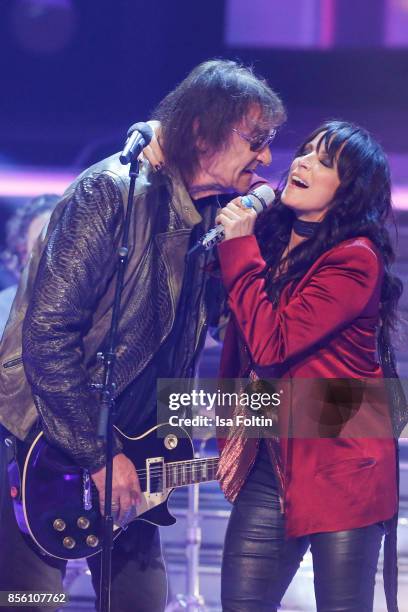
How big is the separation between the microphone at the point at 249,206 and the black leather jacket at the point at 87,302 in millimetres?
168

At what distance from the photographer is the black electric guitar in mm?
2414

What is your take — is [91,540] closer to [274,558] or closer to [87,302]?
[274,558]

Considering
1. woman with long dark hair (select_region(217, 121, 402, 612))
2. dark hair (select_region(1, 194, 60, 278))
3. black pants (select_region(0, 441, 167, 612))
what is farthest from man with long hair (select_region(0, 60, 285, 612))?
dark hair (select_region(1, 194, 60, 278))

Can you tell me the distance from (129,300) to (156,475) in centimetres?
46

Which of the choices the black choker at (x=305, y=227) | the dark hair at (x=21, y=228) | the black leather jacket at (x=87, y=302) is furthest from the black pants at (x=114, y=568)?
the dark hair at (x=21, y=228)

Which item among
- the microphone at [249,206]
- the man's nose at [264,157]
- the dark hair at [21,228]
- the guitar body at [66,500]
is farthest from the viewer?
the dark hair at [21,228]

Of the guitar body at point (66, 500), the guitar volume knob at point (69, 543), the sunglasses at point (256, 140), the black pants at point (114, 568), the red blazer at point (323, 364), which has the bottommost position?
the black pants at point (114, 568)

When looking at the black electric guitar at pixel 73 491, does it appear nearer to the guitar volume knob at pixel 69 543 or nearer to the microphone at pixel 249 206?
the guitar volume knob at pixel 69 543

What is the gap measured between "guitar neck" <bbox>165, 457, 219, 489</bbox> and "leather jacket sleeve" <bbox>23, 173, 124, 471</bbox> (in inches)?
8.4

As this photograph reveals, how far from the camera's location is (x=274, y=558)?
220cm

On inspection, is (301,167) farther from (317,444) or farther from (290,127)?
(290,127)

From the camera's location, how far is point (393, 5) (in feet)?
14.8

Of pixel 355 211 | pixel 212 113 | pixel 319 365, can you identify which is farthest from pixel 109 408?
pixel 212 113

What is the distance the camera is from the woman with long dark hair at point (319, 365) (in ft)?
7.06
